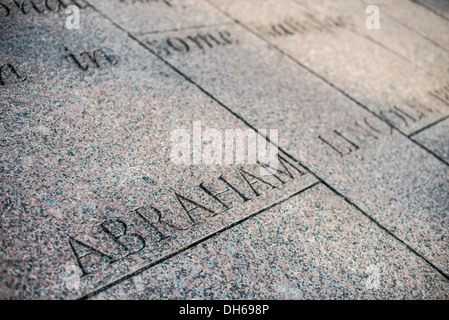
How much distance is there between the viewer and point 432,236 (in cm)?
265

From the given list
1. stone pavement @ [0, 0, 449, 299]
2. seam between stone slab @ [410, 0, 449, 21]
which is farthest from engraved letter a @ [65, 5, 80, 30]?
seam between stone slab @ [410, 0, 449, 21]

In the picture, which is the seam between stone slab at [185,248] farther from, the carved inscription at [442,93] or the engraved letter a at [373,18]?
the engraved letter a at [373,18]

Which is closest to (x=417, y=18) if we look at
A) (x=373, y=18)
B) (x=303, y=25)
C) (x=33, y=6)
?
(x=373, y=18)

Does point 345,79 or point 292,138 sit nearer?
point 292,138

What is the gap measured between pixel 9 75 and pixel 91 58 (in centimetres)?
66

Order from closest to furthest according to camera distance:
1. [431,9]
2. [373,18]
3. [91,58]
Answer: [91,58], [373,18], [431,9]

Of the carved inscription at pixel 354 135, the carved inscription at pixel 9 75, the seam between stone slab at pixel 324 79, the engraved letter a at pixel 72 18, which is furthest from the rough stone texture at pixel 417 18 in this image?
the carved inscription at pixel 9 75

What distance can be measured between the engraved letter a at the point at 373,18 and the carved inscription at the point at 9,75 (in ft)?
14.9

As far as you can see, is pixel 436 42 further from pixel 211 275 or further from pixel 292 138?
pixel 211 275

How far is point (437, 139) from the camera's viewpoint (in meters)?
3.63

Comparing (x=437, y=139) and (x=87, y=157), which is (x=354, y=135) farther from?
(x=87, y=157)

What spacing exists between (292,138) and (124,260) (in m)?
1.71

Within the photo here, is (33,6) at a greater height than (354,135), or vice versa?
(33,6)
